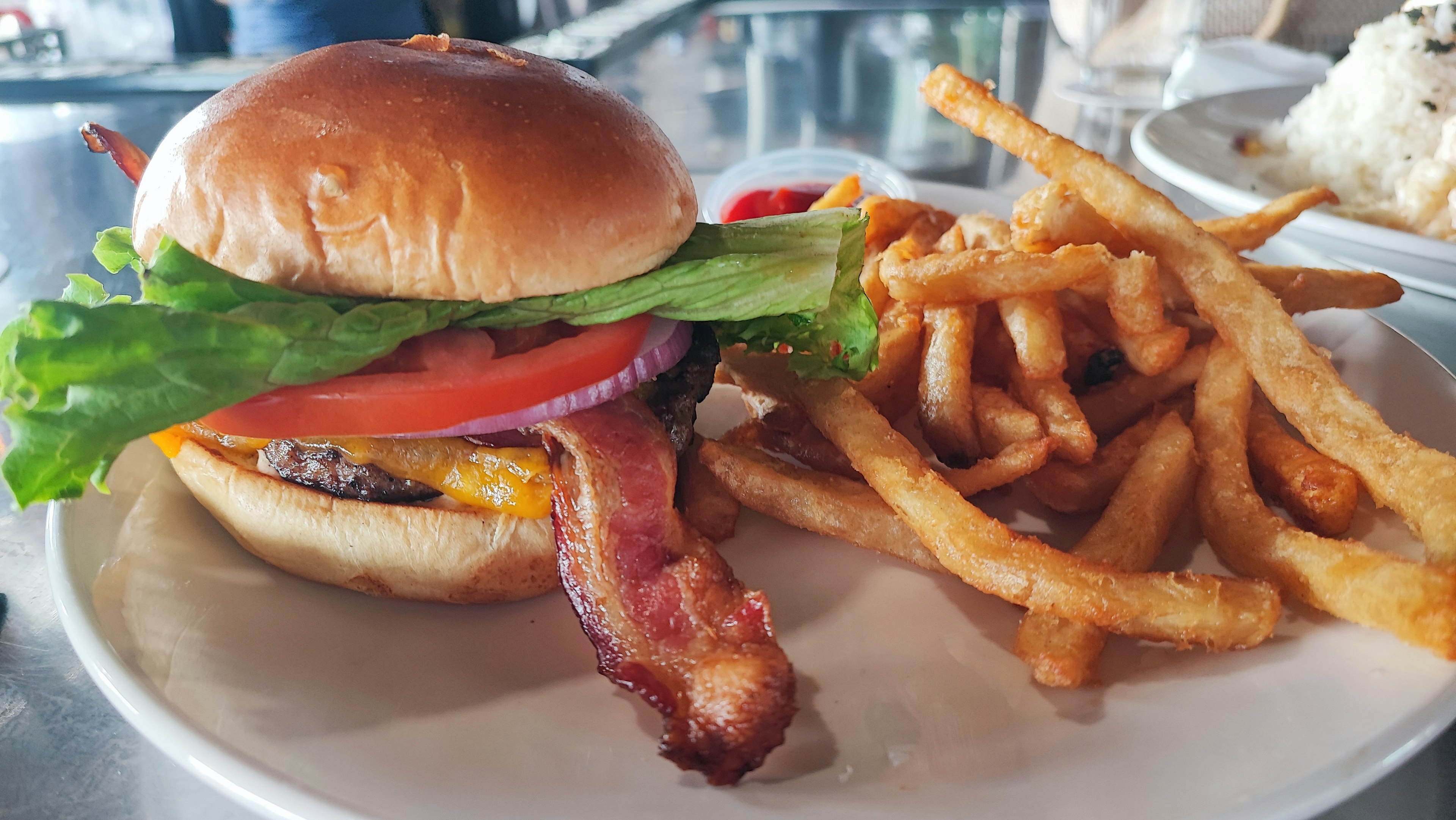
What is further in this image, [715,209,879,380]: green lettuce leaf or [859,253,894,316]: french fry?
[859,253,894,316]: french fry

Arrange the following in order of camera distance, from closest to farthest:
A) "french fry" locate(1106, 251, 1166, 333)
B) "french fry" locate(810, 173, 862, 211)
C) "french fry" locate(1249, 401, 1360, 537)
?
"french fry" locate(1249, 401, 1360, 537), "french fry" locate(1106, 251, 1166, 333), "french fry" locate(810, 173, 862, 211)

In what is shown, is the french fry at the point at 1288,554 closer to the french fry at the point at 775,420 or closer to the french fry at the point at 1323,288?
the french fry at the point at 1323,288

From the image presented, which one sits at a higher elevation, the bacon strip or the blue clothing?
the bacon strip

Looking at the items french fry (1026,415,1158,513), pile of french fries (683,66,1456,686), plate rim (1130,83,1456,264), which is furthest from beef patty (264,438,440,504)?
plate rim (1130,83,1456,264)

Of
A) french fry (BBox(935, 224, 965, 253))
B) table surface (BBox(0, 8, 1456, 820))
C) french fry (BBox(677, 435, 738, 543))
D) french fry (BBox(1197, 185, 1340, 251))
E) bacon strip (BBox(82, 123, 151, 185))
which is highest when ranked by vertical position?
bacon strip (BBox(82, 123, 151, 185))

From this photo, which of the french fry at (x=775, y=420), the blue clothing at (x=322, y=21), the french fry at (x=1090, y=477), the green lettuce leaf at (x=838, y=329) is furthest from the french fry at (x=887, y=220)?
the blue clothing at (x=322, y=21)

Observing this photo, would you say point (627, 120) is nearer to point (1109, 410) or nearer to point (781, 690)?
point (781, 690)

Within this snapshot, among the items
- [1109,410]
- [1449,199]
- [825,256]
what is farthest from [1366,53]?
[825,256]

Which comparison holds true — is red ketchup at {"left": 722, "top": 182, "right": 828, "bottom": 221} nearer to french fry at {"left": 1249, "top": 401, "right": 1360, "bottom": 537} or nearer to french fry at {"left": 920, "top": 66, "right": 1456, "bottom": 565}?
french fry at {"left": 920, "top": 66, "right": 1456, "bottom": 565}

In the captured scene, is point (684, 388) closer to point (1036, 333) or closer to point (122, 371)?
point (1036, 333)

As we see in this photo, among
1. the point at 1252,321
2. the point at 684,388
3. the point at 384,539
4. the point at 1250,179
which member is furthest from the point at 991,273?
the point at 1250,179
